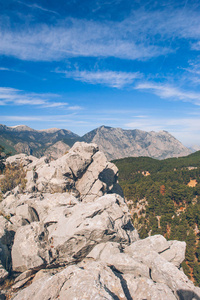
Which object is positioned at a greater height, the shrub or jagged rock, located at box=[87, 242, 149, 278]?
the shrub

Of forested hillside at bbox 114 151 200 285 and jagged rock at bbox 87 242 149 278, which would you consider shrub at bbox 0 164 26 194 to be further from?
forested hillside at bbox 114 151 200 285

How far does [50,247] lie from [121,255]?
654 cm

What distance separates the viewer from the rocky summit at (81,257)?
30.5 ft

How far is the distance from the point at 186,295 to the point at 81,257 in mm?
8512

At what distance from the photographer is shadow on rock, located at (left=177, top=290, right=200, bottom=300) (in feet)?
36.0

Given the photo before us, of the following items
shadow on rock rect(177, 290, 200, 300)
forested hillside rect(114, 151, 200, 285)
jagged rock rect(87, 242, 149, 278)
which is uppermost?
jagged rock rect(87, 242, 149, 278)

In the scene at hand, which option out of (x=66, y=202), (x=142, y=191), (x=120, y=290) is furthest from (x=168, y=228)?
(x=120, y=290)

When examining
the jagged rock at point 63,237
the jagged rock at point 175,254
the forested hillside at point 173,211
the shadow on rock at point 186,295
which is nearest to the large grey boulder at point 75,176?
the jagged rock at point 63,237

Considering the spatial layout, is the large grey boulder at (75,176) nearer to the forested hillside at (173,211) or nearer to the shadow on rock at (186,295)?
the forested hillside at (173,211)

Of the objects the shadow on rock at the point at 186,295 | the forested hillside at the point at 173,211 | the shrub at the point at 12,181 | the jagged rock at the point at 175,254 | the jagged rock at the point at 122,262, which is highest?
the shrub at the point at 12,181

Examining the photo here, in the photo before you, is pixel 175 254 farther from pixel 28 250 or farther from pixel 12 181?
pixel 12 181

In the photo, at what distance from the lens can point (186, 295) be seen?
36.4 feet

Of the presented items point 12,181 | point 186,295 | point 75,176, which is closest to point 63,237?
point 186,295

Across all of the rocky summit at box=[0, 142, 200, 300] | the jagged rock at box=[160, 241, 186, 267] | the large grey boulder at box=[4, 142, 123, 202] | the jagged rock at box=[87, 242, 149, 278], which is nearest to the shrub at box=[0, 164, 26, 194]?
the large grey boulder at box=[4, 142, 123, 202]
